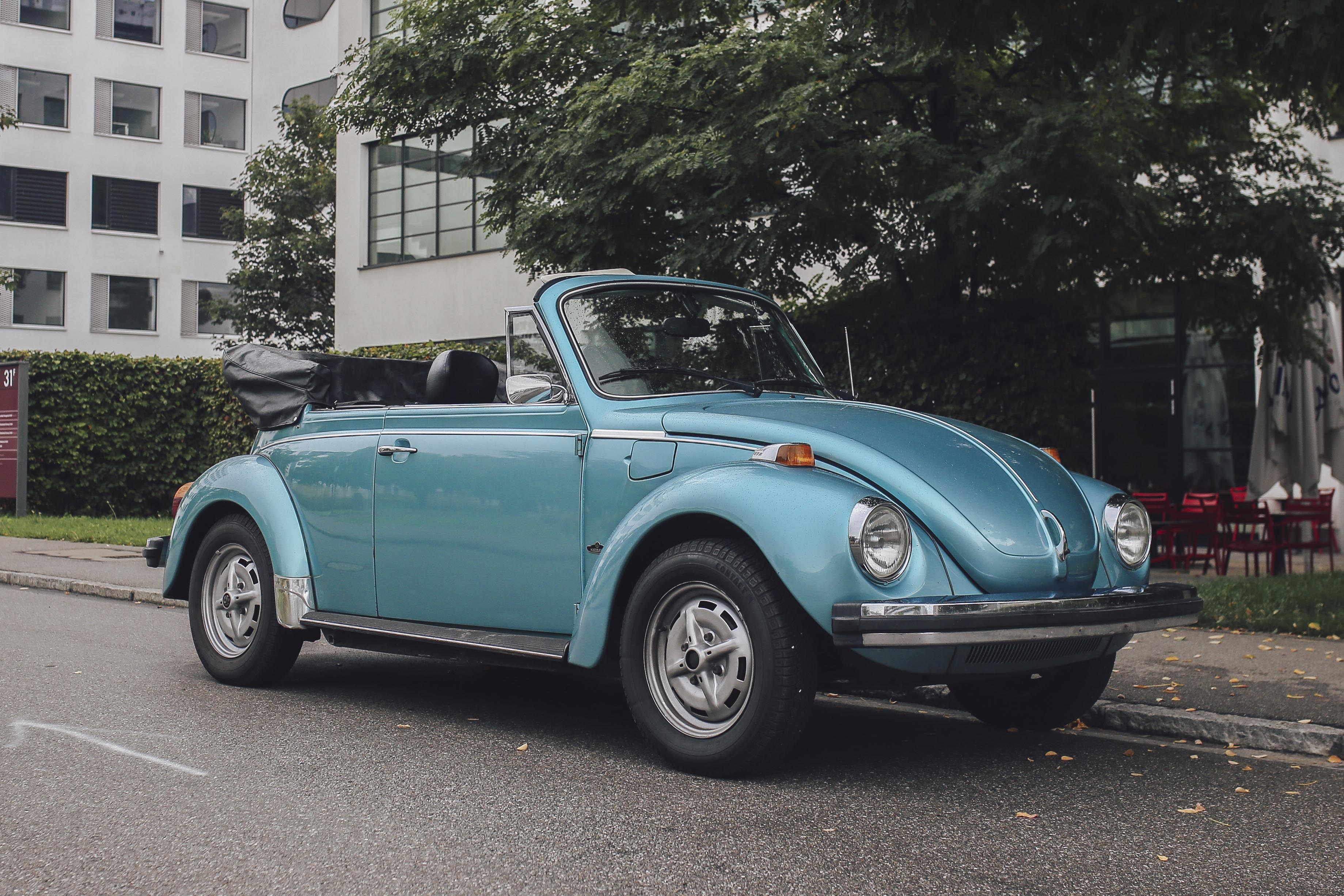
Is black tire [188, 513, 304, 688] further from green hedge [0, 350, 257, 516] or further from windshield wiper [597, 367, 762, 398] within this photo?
green hedge [0, 350, 257, 516]

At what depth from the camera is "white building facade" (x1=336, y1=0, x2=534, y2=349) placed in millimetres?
Answer: 25906

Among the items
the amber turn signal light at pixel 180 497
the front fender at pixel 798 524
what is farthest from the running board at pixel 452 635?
the amber turn signal light at pixel 180 497

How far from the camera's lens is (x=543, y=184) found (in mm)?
12891

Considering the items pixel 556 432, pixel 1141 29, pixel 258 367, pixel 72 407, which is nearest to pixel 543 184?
pixel 258 367

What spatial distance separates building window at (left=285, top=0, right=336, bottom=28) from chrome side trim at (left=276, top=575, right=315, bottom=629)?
37.3m

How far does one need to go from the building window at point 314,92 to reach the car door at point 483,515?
35.1m

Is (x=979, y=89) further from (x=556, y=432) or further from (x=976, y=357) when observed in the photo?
(x=556, y=432)

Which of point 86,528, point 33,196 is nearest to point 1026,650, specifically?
point 86,528

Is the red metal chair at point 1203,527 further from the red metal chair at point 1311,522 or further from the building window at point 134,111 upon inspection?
the building window at point 134,111

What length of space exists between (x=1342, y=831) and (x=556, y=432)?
323cm

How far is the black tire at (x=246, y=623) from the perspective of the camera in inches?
274

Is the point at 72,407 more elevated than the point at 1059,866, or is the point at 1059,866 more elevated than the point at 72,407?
the point at 72,407

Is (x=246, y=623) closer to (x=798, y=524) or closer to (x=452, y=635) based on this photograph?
(x=452, y=635)

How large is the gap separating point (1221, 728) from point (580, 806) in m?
3.08
